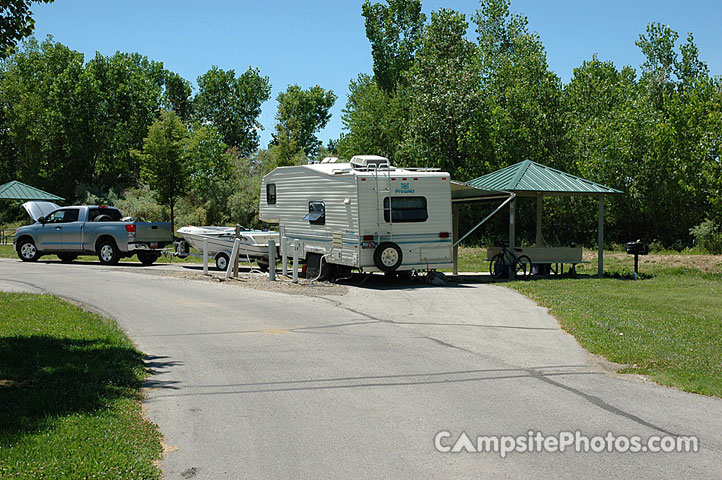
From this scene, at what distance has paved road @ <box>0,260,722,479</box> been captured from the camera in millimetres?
5434

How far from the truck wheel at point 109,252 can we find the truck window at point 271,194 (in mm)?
6119

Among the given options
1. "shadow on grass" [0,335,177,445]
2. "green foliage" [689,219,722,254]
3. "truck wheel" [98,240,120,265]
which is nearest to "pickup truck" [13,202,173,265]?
"truck wheel" [98,240,120,265]

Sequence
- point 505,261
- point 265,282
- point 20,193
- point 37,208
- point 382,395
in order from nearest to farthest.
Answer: point 382,395
point 265,282
point 505,261
point 37,208
point 20,193

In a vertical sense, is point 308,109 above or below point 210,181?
above

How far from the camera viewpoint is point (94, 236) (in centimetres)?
2375

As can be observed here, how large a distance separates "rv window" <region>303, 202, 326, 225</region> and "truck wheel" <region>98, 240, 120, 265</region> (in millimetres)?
8124

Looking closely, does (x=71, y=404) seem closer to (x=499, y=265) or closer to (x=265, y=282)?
(x=265, y=282)

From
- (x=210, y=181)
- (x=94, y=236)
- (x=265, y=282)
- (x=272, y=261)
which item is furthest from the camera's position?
(x=210, y=181)

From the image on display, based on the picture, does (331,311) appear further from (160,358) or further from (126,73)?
(126,73)

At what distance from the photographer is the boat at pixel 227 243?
2178cm

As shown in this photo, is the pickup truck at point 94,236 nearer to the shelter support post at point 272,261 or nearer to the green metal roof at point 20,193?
the shelter support post at point 272,261

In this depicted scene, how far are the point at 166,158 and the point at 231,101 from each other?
4768cm

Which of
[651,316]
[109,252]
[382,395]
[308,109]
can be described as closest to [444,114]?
[109,252]

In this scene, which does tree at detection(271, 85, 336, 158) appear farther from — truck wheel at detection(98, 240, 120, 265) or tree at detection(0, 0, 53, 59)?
tree at detection(0, 0, 53, 59)
